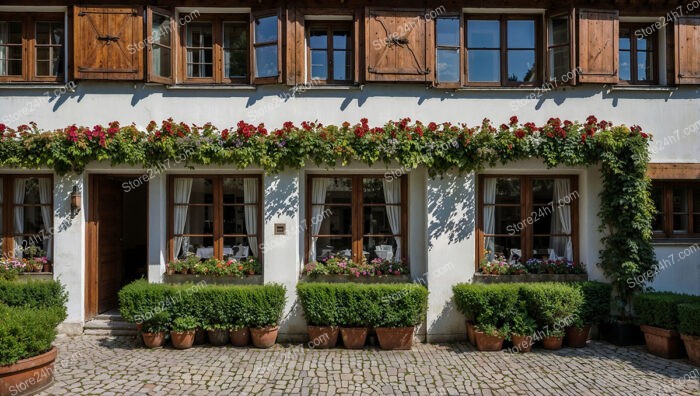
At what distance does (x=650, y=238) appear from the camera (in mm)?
7973

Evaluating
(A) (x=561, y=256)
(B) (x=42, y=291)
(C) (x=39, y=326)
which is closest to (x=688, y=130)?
(A) (x=561, y=256)

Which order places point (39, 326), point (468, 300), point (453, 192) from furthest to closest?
1. point (453, 192)
2. point (468, 300)
3. point (39, 326)

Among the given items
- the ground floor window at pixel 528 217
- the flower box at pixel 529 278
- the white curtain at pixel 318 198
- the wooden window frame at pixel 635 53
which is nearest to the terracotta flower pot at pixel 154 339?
the white curtain at pixel 318 198

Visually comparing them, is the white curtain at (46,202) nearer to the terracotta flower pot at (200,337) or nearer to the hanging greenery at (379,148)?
the hanging greenery at (379,148)

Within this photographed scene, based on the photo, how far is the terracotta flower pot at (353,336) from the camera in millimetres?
7492

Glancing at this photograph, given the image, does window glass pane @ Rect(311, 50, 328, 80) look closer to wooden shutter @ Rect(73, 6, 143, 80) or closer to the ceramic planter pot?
wooden shutter @ Rect(73, 6, 143, 80)

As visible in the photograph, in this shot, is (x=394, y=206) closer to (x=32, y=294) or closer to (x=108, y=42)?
(x=108, y=42)

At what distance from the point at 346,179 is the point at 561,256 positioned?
4.44 metres

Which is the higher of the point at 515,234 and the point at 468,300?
the point at 515,234

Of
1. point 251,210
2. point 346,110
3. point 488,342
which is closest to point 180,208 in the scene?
point 251,210

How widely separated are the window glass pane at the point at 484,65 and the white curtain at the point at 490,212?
6.66ft

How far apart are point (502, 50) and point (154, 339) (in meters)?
8.39

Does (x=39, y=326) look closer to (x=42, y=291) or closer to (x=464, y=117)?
(x=42, y=291)

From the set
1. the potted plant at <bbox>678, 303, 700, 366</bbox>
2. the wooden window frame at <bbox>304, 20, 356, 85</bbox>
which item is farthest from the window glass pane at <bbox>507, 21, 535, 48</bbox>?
the potted plant at <bbox>678, 303, 700, 366</bbox>
